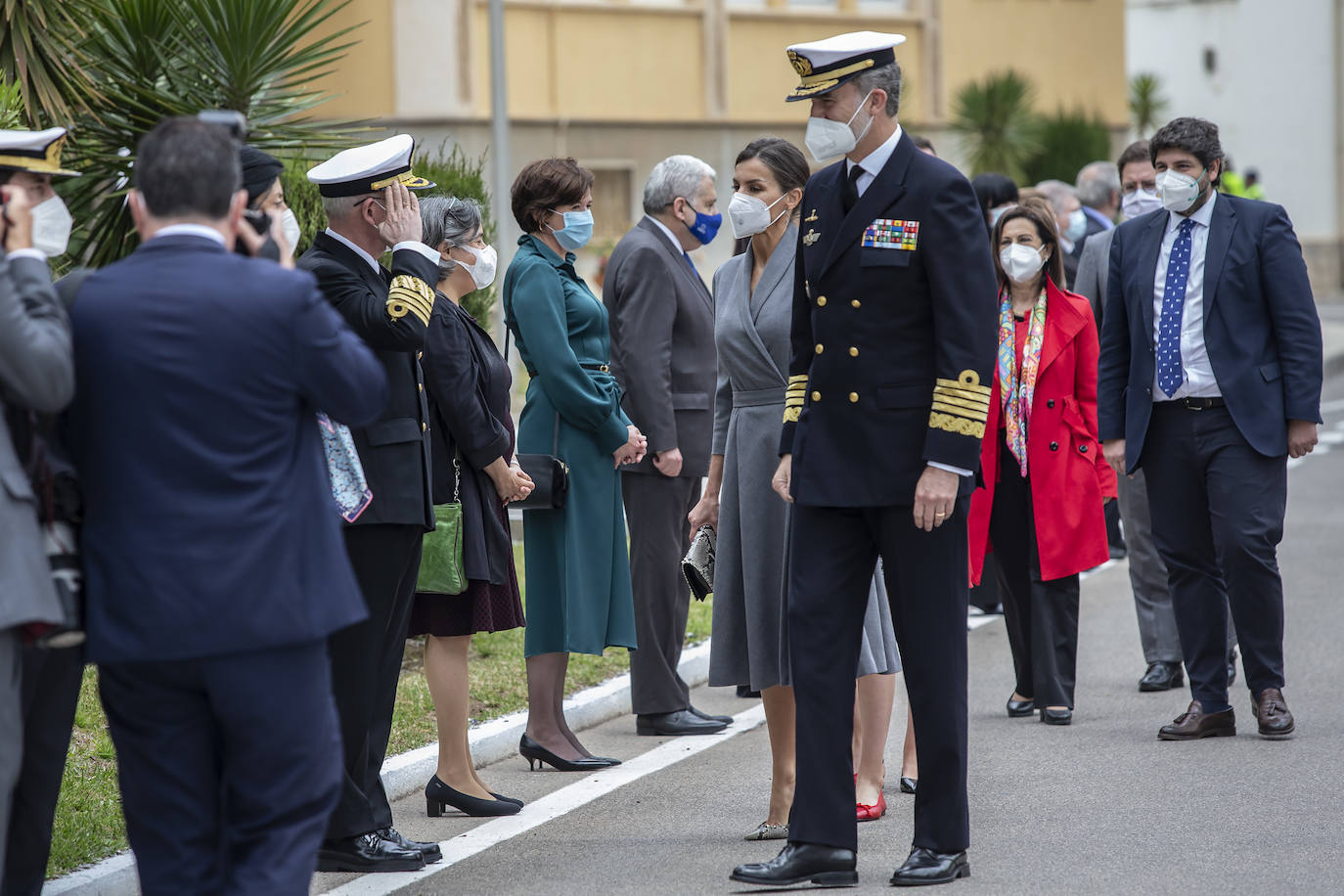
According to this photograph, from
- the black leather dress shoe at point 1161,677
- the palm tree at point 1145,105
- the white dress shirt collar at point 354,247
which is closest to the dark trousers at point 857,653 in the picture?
the white dress shirt collar at point 354,247

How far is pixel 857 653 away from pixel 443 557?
4.76ft

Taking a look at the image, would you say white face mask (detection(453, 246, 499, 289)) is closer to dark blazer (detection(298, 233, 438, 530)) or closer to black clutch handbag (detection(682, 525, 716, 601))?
dark blazer (detection(298, 233, 438, 530))

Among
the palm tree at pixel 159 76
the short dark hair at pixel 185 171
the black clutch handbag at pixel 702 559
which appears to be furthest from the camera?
the palm tree at pixel 159 76

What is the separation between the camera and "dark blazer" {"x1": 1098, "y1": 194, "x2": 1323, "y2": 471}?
6.77m

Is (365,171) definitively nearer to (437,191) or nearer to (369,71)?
(437,191)

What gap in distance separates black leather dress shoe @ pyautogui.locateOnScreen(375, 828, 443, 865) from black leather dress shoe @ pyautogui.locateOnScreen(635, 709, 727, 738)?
2.00 metres

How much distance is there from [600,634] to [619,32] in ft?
67.8

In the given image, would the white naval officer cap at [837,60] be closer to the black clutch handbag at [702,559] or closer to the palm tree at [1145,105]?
the black clutch handbag at [702,559]

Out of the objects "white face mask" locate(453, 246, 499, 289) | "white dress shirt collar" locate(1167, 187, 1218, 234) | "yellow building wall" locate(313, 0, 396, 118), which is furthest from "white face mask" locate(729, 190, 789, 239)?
"yellow building wall" locate(313, 0, 396, 118)

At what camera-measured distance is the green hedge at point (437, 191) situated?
27.1ft

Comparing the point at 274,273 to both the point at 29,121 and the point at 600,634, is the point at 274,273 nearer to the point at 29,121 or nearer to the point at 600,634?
the point at 600,634

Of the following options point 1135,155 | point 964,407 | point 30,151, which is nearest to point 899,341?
point 964,407

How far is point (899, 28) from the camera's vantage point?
29812 millimetres

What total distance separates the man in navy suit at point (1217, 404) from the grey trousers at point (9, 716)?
449 cm
